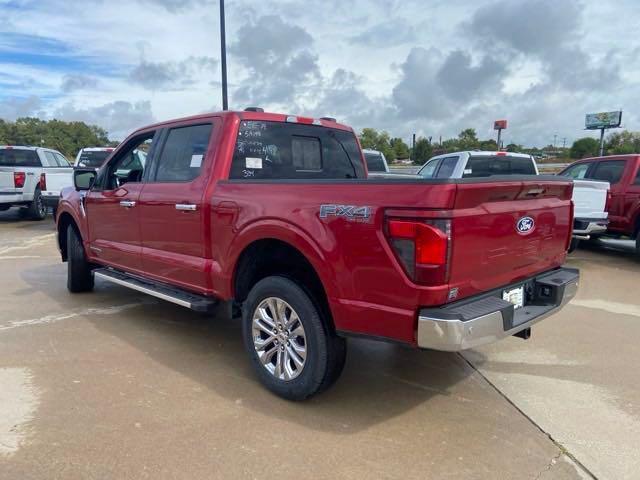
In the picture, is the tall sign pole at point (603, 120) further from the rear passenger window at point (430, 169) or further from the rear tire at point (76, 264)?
the rear tire at point (76, 264)

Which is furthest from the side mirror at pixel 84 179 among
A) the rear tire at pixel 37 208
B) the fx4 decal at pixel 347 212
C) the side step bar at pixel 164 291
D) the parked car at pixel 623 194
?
the rear tire at pixel 37 208

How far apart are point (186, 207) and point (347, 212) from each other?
5.57ft

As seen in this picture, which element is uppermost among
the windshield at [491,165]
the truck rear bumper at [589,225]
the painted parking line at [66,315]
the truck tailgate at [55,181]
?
the windshield at [491,165]

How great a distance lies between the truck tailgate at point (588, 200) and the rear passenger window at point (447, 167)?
6.20ft

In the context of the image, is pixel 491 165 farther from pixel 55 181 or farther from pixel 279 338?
pixel 55 181

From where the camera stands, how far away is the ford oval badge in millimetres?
3191

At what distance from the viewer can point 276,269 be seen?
3715mm

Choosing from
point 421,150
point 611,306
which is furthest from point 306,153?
point 421,150

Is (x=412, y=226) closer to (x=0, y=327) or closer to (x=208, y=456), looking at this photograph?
(x=208, y=456)

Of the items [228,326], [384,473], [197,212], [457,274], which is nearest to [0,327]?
[228,326]

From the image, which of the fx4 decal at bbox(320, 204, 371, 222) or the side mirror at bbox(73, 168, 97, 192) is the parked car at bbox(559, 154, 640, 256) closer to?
the fx4 decal at bbox(320, 204, 371, 222)

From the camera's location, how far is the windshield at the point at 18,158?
13469mm

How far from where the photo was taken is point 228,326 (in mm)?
5117

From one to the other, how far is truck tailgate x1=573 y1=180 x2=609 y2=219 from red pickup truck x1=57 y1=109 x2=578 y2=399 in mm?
4672
